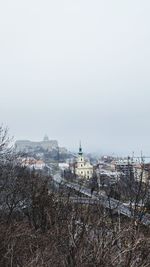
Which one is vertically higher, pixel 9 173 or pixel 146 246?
pixel 9 173

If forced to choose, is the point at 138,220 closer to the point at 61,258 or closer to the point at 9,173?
the point at 61,258

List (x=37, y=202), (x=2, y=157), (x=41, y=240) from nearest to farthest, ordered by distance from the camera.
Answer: (x=41, y=240), (x=37, y=202), (x=2, y=157)

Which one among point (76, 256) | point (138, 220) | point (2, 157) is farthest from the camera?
point (2, 157)

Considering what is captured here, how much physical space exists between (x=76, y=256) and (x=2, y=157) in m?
11.4

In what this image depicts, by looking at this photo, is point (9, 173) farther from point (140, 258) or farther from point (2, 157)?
point (140, 258)

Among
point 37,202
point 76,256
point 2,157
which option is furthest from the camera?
point 2,157

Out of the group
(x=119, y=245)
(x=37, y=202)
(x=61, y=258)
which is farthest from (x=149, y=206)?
(x=37, y=202)

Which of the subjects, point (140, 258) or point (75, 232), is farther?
point (75, 232)

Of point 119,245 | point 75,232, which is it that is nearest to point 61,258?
point 75,232

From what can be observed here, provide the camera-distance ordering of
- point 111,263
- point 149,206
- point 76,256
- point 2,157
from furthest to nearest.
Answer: point 2,157 → point 149,206 → point 76,256 → point 111,263

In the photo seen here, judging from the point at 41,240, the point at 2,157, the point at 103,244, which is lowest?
the point at 41,240

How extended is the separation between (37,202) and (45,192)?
1.70ft

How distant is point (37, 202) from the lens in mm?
13008

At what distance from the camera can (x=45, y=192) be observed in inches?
526
